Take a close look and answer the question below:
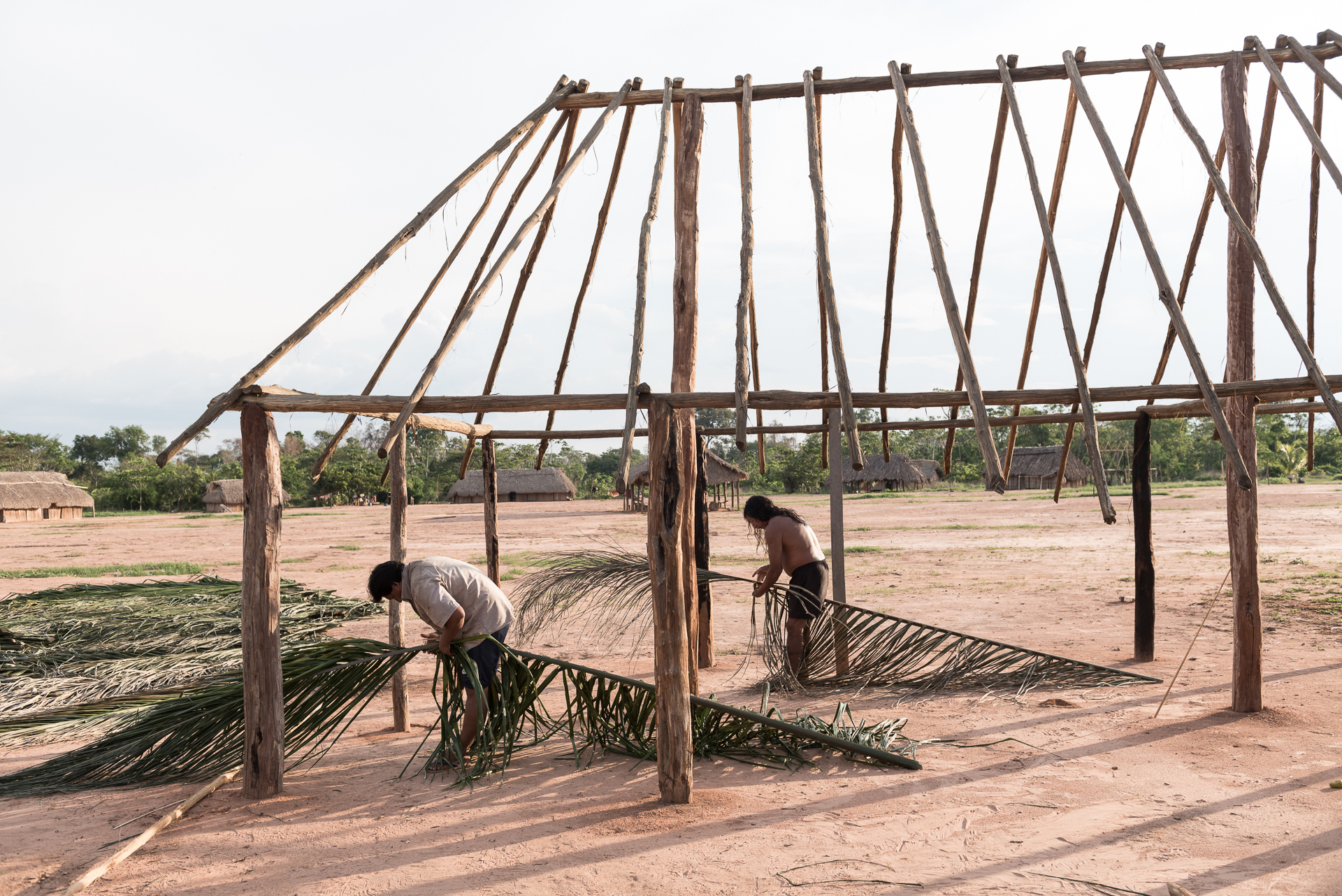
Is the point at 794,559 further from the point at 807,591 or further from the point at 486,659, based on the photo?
the point at 486,659

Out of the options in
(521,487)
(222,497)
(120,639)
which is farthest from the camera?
(521,487)

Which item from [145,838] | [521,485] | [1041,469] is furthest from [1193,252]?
[521,485]

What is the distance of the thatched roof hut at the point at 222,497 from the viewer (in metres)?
40.3

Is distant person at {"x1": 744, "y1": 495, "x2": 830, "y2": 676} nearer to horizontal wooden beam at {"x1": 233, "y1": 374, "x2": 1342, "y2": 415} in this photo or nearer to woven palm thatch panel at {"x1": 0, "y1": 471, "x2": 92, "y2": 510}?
horizontal wooden beam at {"x1": 233, "y1": 374, "x2": 1342, "y2": 415}

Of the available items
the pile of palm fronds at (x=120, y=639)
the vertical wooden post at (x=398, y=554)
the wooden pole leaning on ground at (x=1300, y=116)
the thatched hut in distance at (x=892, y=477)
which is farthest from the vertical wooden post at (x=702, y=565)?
the thatched hut in distance at (x=892, y=477)

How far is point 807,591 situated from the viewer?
6.79m

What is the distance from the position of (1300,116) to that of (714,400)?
14.3 feet

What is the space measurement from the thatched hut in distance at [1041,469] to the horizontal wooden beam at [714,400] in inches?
1490

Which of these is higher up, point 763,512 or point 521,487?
point 763,512

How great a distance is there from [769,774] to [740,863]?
4.08 feet

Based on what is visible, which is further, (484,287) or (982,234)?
(982,234)

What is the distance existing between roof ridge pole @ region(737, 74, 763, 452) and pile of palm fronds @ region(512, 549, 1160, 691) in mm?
2023

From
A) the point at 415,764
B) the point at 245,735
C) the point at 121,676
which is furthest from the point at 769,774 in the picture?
the point at 121,676

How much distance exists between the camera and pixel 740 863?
381 cm
